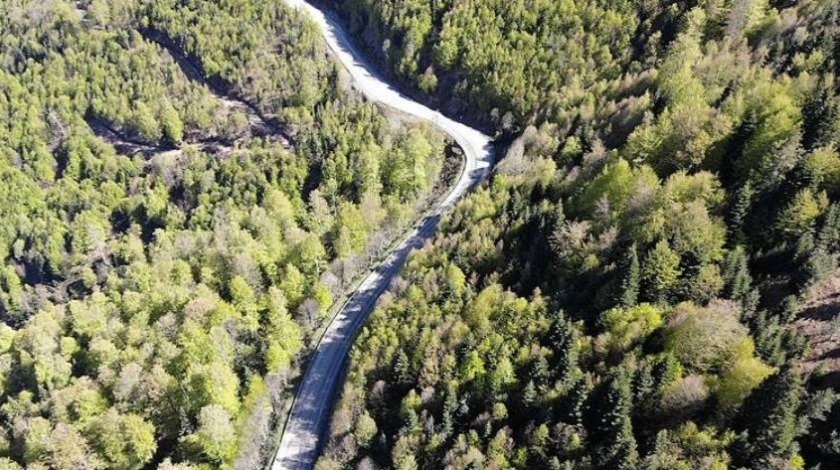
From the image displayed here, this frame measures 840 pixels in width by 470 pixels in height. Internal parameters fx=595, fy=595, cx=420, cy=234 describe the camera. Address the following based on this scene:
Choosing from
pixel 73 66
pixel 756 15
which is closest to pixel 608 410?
pixel 756 15

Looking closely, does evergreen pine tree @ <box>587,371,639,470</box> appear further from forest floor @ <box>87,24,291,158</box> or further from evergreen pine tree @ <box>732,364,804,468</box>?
forest floor @ <box>87,24,291,158</box>

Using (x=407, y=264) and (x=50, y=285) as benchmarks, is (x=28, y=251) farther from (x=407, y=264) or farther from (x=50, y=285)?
(x=407, y=264)

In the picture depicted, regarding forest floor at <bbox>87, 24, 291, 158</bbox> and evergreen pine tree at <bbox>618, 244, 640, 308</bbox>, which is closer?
evergreen pine tree at <bbox>618, 244, 640, 308</bbox>

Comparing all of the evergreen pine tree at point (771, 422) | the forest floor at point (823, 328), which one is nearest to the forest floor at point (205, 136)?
the forest floor at point (823, 328)

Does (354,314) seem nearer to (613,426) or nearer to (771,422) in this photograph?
(613,426)

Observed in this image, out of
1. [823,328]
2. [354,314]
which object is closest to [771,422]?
[823,328]

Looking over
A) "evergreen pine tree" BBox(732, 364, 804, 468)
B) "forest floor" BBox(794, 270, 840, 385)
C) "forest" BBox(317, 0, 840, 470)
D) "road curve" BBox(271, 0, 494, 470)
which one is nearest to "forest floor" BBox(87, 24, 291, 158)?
"road curve" BBox(271, 0, 494, 470)
